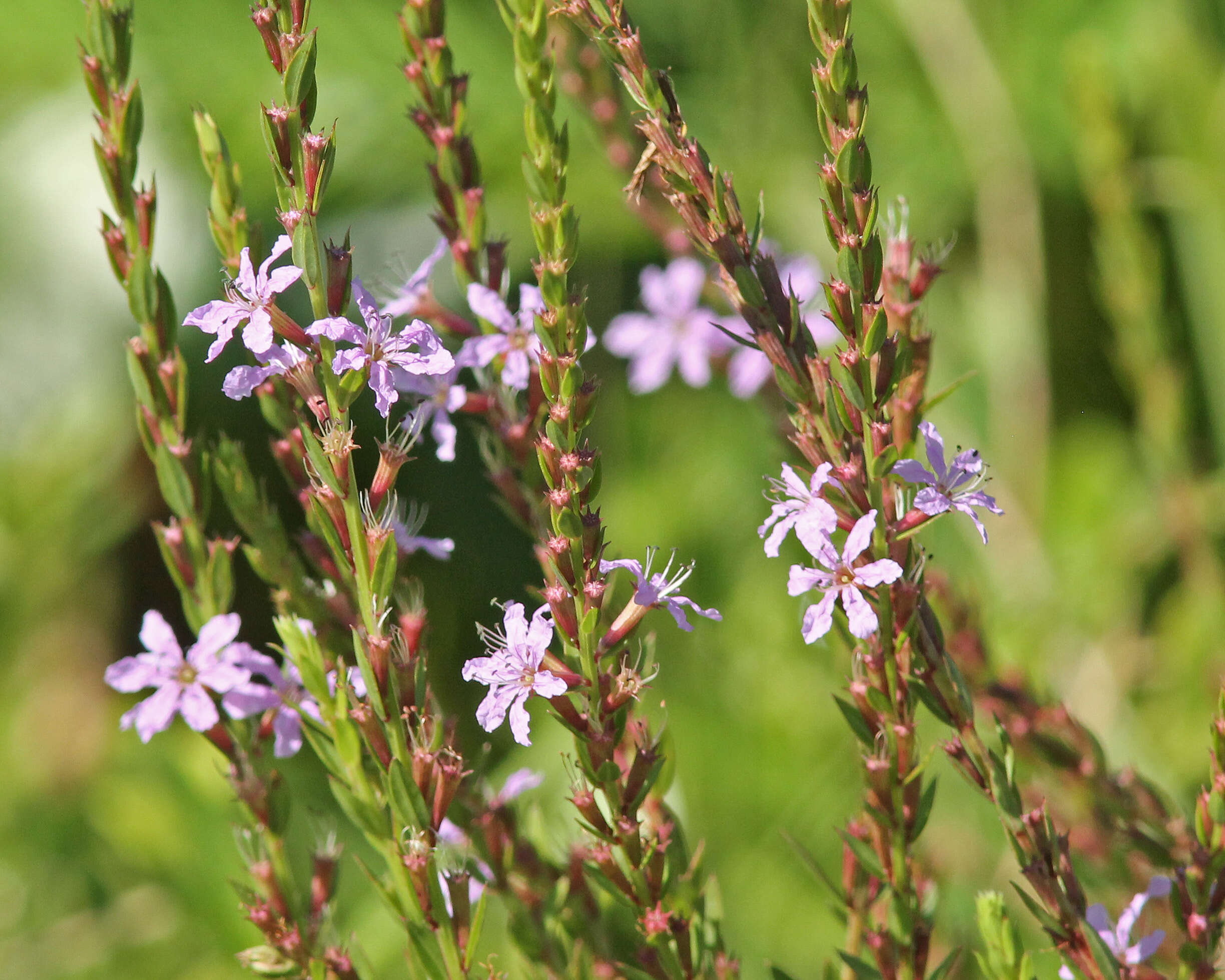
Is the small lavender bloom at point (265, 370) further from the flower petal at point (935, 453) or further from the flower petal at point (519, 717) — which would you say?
the flower petal at point (935, 453)

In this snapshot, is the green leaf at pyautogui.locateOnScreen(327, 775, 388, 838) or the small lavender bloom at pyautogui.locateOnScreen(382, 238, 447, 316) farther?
the small lavender bloom at pyautogui.locateOnScreen(382, 238, 447, 316)

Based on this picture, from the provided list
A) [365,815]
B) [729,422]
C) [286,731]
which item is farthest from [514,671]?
[729,422]

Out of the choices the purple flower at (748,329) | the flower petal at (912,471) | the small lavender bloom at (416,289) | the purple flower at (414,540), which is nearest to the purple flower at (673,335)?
the purple flower at (748,329)

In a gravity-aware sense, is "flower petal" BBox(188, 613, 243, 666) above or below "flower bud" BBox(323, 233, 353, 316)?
below

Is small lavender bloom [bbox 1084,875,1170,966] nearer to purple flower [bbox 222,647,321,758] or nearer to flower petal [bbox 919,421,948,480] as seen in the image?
flower petal [bbox 919,421,948,480]

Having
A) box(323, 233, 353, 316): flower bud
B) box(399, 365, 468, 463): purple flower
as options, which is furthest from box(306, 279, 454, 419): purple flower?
box(399, 365, 468, 463): purple flower

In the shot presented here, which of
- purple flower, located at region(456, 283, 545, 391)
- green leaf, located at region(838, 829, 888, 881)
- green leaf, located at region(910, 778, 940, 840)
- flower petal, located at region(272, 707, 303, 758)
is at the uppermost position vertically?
purple flower, located at region(456, 283, 545, 391)

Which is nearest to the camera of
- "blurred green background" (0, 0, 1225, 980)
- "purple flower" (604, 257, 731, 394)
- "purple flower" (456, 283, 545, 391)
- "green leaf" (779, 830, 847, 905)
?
"green leaf" (779, 830, 847, 905)
